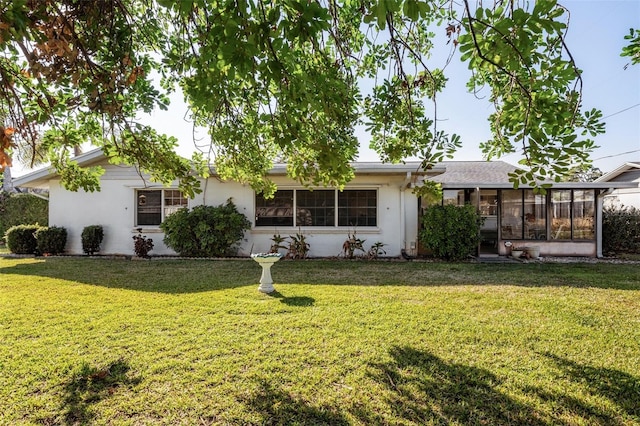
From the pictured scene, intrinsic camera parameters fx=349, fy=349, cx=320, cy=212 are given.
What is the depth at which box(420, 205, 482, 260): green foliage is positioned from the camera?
10.4 m

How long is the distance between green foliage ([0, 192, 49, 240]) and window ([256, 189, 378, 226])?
11.3 meters

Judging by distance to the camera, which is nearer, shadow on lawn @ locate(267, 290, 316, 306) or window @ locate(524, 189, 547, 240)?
shadow on lawn @ locate(267, 290, 316, 306)

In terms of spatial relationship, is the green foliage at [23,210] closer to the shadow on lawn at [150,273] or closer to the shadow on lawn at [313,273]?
the shadow on lawn at [313,273]

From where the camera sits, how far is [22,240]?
11805 millimetres

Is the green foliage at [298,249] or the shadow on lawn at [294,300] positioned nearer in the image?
the shadow on lawn at [294,300]

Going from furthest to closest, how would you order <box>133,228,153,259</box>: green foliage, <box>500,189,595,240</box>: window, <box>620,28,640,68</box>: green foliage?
<box>500,189,595,240</box>: window, <box>133,228,153,259</box>: green foliage, <box>620,28,640,68</box>: green foliage

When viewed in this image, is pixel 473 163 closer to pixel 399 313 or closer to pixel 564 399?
pixel 399 313

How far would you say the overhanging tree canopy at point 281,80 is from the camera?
237 cm

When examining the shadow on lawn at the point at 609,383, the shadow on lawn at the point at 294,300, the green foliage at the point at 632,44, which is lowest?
Answer: the shadow on lawn at the point at 609,383

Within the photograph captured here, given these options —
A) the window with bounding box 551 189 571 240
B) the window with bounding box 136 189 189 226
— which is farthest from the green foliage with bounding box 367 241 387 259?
the window with bounding box 136 189 189 226

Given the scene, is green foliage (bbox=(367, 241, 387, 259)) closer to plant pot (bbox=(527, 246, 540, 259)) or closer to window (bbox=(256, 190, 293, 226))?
window (bbox=(256, 190, 293, 226))

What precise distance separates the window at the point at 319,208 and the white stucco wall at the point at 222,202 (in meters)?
0.23

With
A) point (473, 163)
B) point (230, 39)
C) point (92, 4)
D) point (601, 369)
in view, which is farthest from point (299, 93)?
point (473, 163)

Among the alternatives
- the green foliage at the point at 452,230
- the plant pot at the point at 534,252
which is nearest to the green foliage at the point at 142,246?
the green foliage at the point at 452,230
